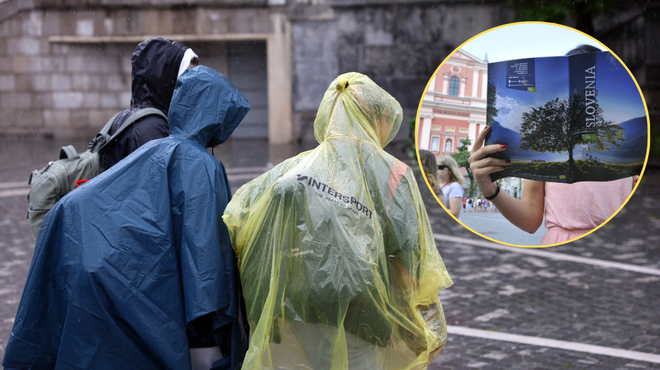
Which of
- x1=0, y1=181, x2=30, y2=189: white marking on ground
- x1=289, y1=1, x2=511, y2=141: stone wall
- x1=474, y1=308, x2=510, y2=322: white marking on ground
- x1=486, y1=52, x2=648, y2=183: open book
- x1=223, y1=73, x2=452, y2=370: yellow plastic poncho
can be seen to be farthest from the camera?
x1=289, y1=1, x2=511, y2=141: stone wall

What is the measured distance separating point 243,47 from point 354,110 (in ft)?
42.3

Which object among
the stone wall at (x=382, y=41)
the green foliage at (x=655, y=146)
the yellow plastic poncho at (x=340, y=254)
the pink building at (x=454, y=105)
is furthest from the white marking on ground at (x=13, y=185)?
the green foliage at (x=655, y=146)

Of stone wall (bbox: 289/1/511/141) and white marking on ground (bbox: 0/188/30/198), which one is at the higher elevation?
stone wall (bbox: 289/1/511/141)

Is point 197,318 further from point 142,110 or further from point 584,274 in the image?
point 584,274

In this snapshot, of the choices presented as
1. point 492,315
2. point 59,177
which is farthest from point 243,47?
point 59,177

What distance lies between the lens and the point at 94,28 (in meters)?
14.1

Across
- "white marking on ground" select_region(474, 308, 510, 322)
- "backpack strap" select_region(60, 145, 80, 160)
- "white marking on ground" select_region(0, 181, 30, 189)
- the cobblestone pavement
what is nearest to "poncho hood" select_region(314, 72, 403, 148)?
"backpack strap" select_region(60, 145, 80, 160)

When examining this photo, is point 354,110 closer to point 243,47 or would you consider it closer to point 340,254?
point 340,254

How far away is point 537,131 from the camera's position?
203 centimetres

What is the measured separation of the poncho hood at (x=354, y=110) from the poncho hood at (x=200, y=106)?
39cm

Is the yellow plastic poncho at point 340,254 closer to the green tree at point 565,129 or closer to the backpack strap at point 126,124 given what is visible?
the green tree at point 565,129

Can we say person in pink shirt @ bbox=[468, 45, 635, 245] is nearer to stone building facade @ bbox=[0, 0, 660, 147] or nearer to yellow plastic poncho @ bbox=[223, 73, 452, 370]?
yellow plastic poncho @ bbox=[223, 73, 452, 370]

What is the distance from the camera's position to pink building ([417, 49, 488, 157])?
214 cm

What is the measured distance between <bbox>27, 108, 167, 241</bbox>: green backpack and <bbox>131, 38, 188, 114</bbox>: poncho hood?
0.49 feet
